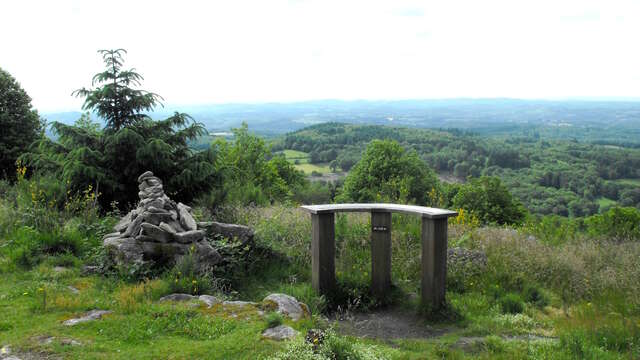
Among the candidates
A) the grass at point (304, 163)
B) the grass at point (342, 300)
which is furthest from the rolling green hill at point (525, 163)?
the grass at point (342, 300)

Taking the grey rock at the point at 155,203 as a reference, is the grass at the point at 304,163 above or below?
below

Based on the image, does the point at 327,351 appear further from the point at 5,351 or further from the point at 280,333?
the point at 5,351

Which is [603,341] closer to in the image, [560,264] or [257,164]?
[560,264]

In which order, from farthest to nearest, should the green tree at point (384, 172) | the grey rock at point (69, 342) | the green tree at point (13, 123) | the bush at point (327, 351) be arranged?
the green tree at point (384, 172)
the green tree at point (13, 123)
the grey rock at point (69, 342)
the bush at point (327, 351)

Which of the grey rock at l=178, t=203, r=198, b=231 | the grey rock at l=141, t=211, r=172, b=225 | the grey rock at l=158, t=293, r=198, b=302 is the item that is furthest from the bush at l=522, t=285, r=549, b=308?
the grey rock at l=141, t=211, r=172, b=225

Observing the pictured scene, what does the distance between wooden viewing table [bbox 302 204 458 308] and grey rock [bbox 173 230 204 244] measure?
1648 mm

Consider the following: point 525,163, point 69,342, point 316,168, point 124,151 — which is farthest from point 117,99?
point 525,163

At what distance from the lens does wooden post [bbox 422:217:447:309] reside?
21.2 feet

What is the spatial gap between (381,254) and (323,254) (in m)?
0.86

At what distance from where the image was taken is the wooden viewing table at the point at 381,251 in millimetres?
6492

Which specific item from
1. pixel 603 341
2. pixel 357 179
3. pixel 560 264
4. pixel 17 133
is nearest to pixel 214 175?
pixel 560 264

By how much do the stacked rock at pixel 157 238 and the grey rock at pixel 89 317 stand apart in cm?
134

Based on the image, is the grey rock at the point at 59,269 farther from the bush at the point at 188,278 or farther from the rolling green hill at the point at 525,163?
the rolling green hill at the point at 525,163

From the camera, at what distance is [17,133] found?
15.2m
